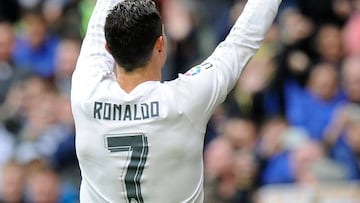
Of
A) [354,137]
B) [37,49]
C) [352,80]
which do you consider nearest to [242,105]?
[352,80]

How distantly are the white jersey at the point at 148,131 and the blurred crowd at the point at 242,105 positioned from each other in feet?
12.8

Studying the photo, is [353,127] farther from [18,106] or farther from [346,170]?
[18,106]

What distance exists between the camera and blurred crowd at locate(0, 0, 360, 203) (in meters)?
9.50

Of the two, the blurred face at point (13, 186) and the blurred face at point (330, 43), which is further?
the blurred face at point (330, 43)

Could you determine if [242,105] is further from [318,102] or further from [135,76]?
[135,76]

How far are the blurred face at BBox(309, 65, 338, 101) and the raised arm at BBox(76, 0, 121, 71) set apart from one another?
4.74m

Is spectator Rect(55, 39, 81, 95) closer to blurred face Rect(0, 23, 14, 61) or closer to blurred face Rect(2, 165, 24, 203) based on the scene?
blurred face Rect(0, 23, 14, 61)

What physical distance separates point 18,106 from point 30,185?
174 cm

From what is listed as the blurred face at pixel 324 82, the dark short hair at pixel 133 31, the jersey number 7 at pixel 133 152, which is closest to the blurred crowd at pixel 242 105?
the blurred face at pixel 324 82

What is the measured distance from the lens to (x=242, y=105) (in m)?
10.5

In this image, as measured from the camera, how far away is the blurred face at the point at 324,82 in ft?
32.3

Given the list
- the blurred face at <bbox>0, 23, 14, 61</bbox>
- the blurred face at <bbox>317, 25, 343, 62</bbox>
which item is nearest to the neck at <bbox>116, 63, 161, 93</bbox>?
the blurred face at <bbox>317, 25, 343, 62</bbox>

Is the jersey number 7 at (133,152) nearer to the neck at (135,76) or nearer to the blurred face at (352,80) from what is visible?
the neck at (135,76)

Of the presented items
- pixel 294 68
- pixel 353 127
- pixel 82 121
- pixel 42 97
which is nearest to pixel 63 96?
pixel 42 97
